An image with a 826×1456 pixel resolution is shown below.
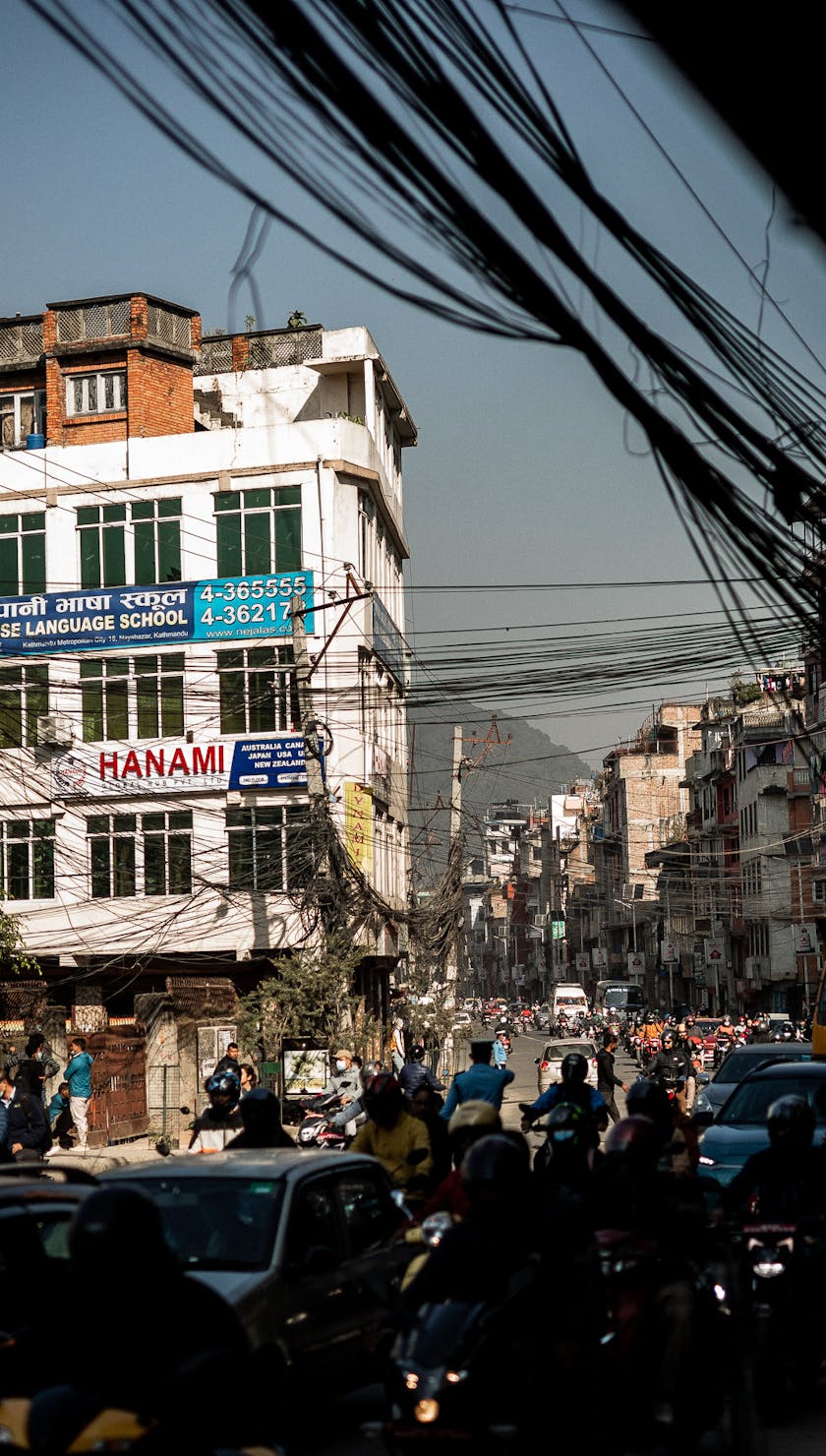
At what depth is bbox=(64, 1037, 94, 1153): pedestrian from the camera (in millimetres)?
26188

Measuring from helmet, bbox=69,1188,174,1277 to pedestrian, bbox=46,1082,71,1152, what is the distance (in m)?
23.3

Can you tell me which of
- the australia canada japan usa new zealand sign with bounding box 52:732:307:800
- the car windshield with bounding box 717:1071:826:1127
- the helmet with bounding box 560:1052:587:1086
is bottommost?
the car windshield with bounding box 717:1071:826:1127

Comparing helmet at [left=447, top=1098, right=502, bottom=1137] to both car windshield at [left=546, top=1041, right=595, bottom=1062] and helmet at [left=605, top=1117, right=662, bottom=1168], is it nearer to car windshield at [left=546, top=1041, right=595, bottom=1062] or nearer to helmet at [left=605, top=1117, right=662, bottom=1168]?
helmet at [left=605, top=1117, right=662, bottom=1168]

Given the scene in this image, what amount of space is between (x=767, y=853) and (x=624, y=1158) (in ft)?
259

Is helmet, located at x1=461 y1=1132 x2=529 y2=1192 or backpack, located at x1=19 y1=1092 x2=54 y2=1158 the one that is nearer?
helmet, located at x1=461 y1=1132 x2=529 y2=1192

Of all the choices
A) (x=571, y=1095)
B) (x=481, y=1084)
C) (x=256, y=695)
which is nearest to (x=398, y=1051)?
(x=256, y=695)

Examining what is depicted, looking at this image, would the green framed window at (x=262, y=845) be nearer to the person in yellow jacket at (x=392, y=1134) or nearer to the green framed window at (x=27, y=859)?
the green framed window at (x=27, y=859)

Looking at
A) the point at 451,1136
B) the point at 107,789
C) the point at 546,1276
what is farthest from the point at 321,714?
the point at 546,1276

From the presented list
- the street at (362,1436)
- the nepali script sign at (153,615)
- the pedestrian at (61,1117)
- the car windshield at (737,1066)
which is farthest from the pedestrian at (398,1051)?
the street at (362,1436)

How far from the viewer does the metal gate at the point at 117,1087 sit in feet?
94.2

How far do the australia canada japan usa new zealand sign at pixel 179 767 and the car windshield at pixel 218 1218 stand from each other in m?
31.7

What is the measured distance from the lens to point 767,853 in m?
84.6

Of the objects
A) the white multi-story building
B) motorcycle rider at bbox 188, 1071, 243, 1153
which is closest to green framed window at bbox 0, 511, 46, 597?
the white multi-story building

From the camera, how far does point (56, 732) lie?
41.9 meters
